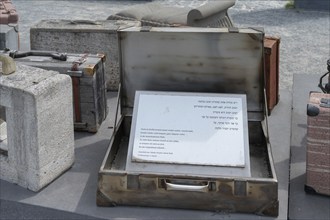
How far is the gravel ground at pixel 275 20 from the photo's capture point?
8.11 metres

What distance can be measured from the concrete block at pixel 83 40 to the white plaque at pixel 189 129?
52.1 inches

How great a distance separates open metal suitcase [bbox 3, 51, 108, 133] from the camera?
479 centimetres

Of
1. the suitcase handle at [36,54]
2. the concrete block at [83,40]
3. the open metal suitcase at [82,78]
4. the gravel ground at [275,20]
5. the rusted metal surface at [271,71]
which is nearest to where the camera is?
the open metal suitcase at [82,78]

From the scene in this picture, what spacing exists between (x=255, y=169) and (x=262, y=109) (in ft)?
1.92

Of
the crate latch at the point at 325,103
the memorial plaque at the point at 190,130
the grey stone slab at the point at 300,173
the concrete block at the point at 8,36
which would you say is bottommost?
the grey stone slab at the point at 300,173

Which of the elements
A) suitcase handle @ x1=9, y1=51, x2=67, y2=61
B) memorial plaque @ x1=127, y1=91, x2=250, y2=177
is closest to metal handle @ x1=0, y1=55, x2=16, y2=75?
suitcase handle @ x1=9, y1=51, x2=67, y2=61

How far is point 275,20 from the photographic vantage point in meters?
10.8

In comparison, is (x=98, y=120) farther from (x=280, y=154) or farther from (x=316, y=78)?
(x=316, y=78)

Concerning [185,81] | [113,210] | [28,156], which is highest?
[185,81]

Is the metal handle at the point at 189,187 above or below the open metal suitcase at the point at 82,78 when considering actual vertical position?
below

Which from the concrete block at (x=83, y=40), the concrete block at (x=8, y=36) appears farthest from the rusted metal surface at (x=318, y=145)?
the concrete block at (x=8, y=36)

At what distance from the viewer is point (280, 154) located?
462cm

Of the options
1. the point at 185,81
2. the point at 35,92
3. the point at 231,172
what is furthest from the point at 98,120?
the point at 231,172

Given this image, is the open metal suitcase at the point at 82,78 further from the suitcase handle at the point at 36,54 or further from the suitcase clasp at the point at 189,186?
the suitcase clasp at the point at 189,186
